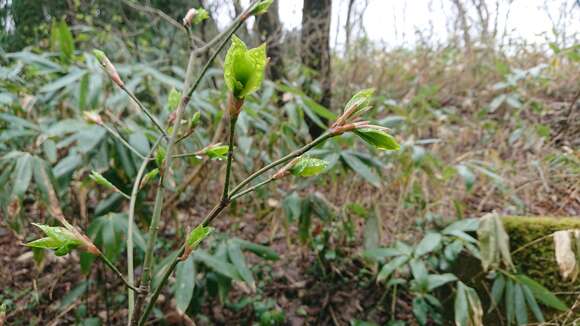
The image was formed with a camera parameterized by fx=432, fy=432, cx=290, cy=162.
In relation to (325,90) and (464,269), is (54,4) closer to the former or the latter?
(325,90)

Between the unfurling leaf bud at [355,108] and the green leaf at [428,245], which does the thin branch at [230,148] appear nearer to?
the unfurling leaf bud at [355,108]

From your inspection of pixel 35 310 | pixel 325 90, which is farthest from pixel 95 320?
pixel 325 90

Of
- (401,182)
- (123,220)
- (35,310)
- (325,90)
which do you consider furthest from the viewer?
(325,90)

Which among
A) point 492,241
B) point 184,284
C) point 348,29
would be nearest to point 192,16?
point 184,284

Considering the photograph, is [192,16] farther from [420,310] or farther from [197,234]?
[420,310]

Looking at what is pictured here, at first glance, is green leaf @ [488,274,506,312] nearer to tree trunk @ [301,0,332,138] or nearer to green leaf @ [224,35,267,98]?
green leaf @ [224,35,267,98]

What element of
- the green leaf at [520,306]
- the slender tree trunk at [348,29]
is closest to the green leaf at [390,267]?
the green leaf at [520,306]

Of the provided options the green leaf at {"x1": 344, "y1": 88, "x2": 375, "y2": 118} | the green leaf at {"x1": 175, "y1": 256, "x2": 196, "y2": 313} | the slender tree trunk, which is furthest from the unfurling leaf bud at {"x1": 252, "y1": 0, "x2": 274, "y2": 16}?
the slender tree trunk
